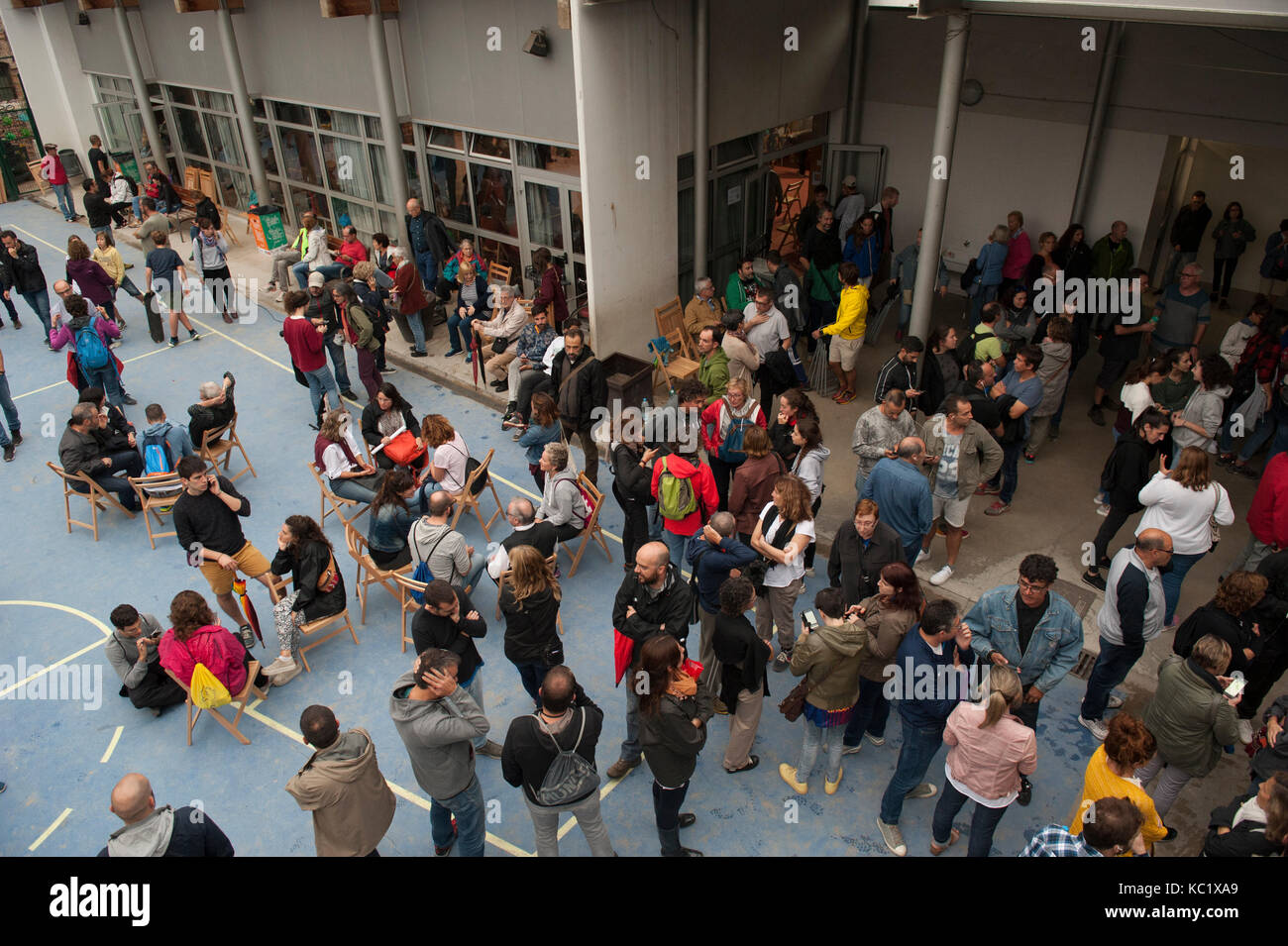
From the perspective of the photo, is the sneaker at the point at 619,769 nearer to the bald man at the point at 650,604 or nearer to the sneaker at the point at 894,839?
the bald man at the point at 650,604

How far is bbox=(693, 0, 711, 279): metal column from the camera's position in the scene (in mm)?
10445

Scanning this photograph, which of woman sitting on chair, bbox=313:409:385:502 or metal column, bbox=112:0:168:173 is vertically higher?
metal column, bbox=112:0:168:173

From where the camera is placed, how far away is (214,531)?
6934mm

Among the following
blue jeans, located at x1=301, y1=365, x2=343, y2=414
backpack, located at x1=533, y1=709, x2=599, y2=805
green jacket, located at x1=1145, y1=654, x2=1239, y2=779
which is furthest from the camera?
blue jeans, located at x1=301, y1=365, x2=343, y2=414

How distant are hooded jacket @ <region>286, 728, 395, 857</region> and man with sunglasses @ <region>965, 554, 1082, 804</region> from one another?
12.1 ft

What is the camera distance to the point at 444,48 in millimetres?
12125

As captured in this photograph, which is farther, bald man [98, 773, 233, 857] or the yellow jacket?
the yellow jacket

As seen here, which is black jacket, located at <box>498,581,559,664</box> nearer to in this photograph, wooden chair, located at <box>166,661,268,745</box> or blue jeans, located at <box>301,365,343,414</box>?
wooden chair, located at <box>166,661,268,745</box>

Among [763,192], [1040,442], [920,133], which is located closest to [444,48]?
[763,192]

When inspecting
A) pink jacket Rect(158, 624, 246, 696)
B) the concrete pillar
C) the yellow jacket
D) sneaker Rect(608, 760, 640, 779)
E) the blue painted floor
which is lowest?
the blue painted floor

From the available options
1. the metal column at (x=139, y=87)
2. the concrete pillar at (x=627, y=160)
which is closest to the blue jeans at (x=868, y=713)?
the concrete pillar at (x=627, y=160)

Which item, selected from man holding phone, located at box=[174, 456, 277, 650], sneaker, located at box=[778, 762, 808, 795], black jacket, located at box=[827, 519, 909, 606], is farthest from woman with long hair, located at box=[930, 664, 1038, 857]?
man holding phone, located at box=[174, 456, 277, 650]

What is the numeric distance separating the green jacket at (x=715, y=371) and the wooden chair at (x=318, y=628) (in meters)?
3.97

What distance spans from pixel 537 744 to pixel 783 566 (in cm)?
256
